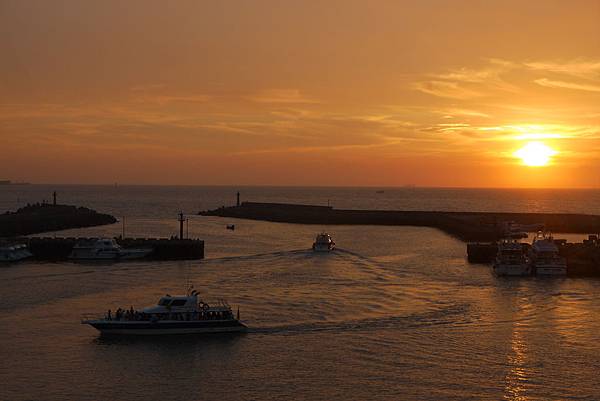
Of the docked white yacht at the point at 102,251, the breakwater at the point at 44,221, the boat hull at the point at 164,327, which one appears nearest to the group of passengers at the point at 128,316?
the boat hull at the point at 164,327

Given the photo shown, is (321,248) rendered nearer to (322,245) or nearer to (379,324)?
(322,245)

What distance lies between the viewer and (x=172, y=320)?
4034 centimetres

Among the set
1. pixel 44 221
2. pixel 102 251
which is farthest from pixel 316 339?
pixel 44 221

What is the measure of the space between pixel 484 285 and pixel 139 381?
32.1 metres

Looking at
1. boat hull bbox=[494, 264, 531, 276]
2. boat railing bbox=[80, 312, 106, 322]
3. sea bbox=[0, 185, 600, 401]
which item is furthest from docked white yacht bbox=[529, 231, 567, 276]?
boat railing bbox=[80, 312, 106, 322]

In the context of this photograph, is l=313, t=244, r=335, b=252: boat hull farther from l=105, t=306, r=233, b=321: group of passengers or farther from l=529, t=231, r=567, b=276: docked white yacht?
l=105, t=306, r=233, b=321: group of passengers

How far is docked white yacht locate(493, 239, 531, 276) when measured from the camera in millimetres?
62469

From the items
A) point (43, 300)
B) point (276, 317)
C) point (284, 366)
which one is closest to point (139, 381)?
point (284, 366)

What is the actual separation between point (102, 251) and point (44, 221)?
39.1 meters

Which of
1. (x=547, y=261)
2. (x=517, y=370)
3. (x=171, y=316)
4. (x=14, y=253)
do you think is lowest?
(x=517, y=370)

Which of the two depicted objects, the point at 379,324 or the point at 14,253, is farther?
the point at 14,253

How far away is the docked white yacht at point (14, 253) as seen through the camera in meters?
69.9

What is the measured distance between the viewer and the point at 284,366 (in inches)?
1335

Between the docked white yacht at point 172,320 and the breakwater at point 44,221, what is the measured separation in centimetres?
5859
